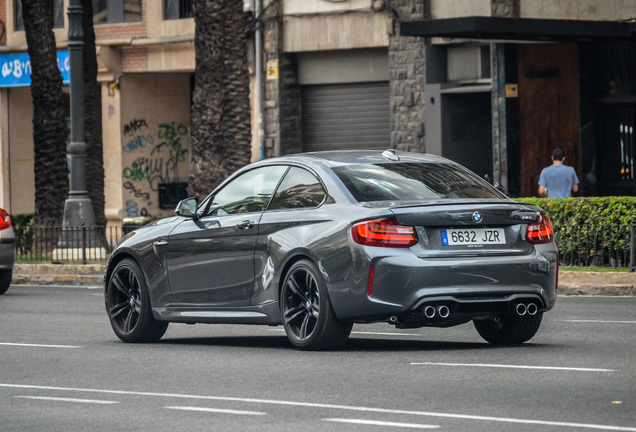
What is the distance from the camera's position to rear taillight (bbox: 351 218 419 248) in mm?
9953

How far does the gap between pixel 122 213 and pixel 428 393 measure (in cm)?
2667

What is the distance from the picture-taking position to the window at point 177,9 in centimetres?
3288

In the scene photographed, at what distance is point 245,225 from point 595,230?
28.0 feet

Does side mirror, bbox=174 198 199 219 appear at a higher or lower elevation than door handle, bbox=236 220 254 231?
higher

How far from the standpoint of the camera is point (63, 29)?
116 ft

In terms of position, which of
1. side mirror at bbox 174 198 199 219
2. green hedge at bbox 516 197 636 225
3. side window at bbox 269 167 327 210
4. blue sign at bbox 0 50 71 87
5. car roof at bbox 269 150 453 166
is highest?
blue sign at bbox 0 50 71 87

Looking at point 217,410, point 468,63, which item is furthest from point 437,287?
point 468,63

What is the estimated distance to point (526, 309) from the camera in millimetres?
10211

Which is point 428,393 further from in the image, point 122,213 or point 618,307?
point 122,213

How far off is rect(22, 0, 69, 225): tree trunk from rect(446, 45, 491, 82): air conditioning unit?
7389mm

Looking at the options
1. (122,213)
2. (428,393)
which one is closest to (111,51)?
(122,213)

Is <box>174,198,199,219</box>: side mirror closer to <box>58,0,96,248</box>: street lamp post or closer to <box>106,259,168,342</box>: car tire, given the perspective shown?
<box>106,259,168,342</box>: car tire

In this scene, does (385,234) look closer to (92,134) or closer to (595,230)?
(595,230)

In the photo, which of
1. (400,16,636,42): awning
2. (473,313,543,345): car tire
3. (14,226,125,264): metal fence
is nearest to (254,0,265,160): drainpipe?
(14,226,125,264): metal fence
